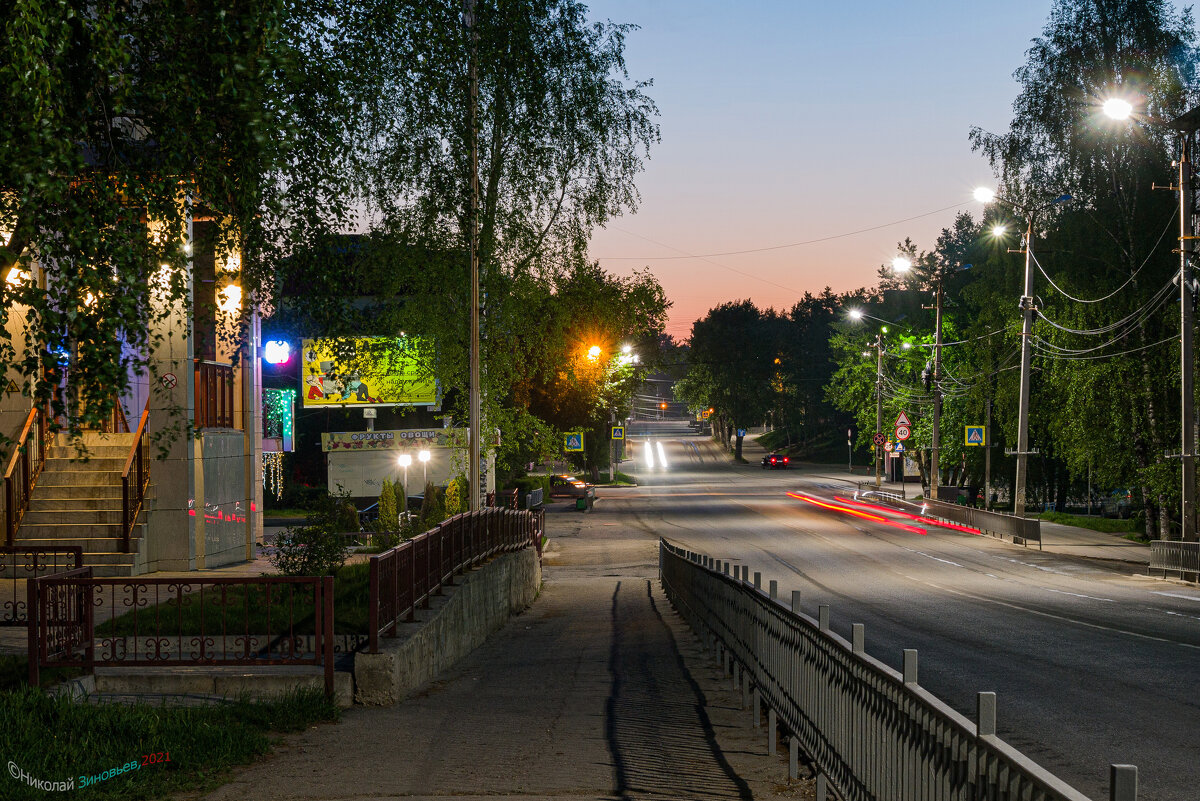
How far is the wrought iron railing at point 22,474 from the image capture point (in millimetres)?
20094

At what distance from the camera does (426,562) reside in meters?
13.0

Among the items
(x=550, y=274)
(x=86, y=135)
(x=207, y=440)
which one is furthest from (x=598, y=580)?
(x=86, y=135)

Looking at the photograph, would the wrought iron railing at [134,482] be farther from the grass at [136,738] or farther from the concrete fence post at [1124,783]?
the concrete fence post at [1124,783]

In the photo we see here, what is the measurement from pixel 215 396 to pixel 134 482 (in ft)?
11.4

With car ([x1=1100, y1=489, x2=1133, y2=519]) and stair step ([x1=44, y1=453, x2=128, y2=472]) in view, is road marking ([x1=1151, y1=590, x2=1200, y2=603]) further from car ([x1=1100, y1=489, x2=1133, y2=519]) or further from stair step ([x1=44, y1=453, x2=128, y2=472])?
car ([x1=1100, y1=489, x2=1133, y2=519])

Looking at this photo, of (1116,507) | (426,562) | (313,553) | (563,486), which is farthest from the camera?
(563,486)

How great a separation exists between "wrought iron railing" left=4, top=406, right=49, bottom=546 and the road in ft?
47.4

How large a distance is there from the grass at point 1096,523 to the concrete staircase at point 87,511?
34.4 m

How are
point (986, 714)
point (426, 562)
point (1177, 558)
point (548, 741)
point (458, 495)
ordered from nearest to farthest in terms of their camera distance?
1. point (986, 714)
2. point (548, 741)
3. point (426, 562)
4. point (1177, 558)
5. point (458, 495)

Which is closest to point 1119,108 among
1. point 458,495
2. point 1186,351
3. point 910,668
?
point 1186,351

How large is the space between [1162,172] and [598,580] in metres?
22.4

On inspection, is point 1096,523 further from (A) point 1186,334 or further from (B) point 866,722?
(B) point 866,722

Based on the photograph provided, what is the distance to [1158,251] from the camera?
34188 millimetres

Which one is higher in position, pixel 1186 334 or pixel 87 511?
pixel 1186 334
